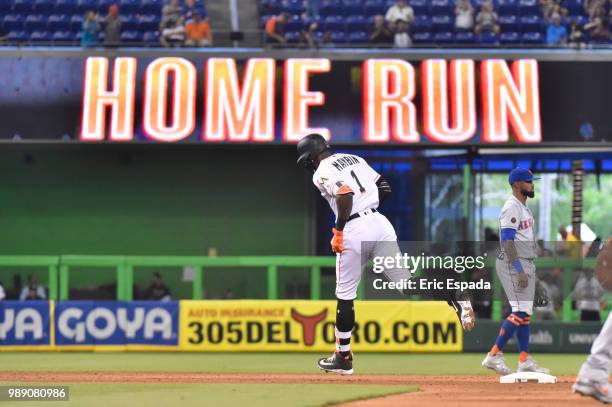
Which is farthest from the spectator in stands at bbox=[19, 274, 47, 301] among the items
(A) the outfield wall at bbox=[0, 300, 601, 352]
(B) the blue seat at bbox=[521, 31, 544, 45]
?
(B) the blue seat at bbox=[521, 31, 544, 45]

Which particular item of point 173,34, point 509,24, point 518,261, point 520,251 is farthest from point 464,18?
point 518,261

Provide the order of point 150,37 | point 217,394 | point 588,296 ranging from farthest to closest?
point 150,37 < point 588,296 < point 217,394

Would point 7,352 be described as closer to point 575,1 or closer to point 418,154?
point 418,154

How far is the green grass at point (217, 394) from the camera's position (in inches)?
372

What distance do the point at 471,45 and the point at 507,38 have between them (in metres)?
1.50

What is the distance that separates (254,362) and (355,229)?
→ 4384 mm

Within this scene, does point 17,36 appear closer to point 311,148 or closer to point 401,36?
point 401,36

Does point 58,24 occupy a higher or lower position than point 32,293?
higher

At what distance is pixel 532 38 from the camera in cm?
2169

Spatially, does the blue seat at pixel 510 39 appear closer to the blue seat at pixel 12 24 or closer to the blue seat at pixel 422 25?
the blue seat at pixel 422 25

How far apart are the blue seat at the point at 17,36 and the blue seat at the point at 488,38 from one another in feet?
26.3

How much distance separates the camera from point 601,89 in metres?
20.0

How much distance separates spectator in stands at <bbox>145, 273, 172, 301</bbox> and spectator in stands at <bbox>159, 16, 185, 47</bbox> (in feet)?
13.0

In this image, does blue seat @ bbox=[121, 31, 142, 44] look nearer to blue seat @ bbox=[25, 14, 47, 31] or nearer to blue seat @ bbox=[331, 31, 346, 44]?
blue seat @ bbox=[25, 14, 47, 31]
